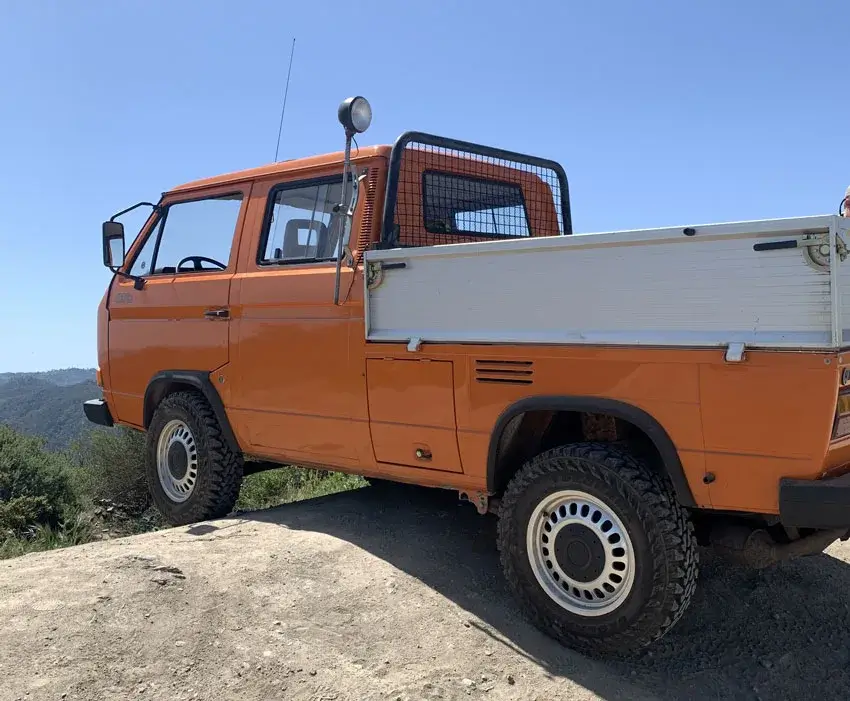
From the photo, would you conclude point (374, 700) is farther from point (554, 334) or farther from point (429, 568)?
point (554, 334)

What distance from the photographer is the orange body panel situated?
3.06m

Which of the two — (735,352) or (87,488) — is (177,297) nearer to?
(735,352)

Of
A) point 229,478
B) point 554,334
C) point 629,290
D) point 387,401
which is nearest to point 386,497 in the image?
point 229,478

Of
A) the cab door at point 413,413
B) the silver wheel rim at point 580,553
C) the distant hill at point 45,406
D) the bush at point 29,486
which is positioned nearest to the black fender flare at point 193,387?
the cab door at point 413,413

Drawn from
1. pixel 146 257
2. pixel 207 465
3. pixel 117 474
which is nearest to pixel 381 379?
pixel 207 465

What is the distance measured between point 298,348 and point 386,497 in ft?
4.57

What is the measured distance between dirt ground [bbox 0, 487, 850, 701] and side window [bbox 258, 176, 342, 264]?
172 centimetres

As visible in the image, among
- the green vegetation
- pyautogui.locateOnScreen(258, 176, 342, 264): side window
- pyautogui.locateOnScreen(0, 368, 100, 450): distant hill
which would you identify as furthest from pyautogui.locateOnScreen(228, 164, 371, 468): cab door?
pyautogui.locateOnScreen(0, 368, 100, 450): distant hill

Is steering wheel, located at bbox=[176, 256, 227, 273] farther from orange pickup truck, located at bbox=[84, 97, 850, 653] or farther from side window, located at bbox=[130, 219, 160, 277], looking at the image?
side window, located at bbox=[130, 219, 160, 277]

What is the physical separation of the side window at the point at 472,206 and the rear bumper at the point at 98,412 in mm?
3414

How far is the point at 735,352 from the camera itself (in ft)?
9.98

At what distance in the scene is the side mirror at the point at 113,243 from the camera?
611 centimetres

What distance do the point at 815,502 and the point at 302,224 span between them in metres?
3.38

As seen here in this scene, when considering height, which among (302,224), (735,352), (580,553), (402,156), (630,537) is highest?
(402,156)
